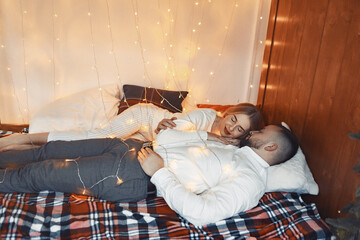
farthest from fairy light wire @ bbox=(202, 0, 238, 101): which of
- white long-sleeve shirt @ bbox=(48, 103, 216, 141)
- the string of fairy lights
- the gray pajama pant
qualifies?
the gray pajama pant

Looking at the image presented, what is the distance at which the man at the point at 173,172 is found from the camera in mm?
1291

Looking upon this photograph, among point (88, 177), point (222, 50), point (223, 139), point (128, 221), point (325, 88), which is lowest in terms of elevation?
point (128, 221)

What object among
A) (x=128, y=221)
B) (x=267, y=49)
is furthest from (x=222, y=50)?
(x=128, y=221)

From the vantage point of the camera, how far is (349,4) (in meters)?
1.28

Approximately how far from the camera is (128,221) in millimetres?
1275

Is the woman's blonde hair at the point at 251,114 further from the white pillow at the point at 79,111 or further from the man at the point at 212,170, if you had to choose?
the white pillow at the point at 79,111

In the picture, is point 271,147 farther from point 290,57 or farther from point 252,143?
point 290,57

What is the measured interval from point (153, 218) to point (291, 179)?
2.33ft

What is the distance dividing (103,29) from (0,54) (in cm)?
81

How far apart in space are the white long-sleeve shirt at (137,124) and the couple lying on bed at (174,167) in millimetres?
183

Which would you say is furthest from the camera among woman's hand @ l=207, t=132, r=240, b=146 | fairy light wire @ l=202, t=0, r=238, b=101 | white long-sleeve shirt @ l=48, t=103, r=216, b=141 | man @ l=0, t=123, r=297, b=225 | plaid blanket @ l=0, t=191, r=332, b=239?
fairy light wire @ l=202, t=0, r=238, b=101

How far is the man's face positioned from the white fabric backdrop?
1013mm

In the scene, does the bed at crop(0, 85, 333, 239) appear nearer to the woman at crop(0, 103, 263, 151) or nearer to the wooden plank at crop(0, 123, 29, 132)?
the woman at crop(0, 103, 263, 151)

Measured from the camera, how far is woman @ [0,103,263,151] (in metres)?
1.71
